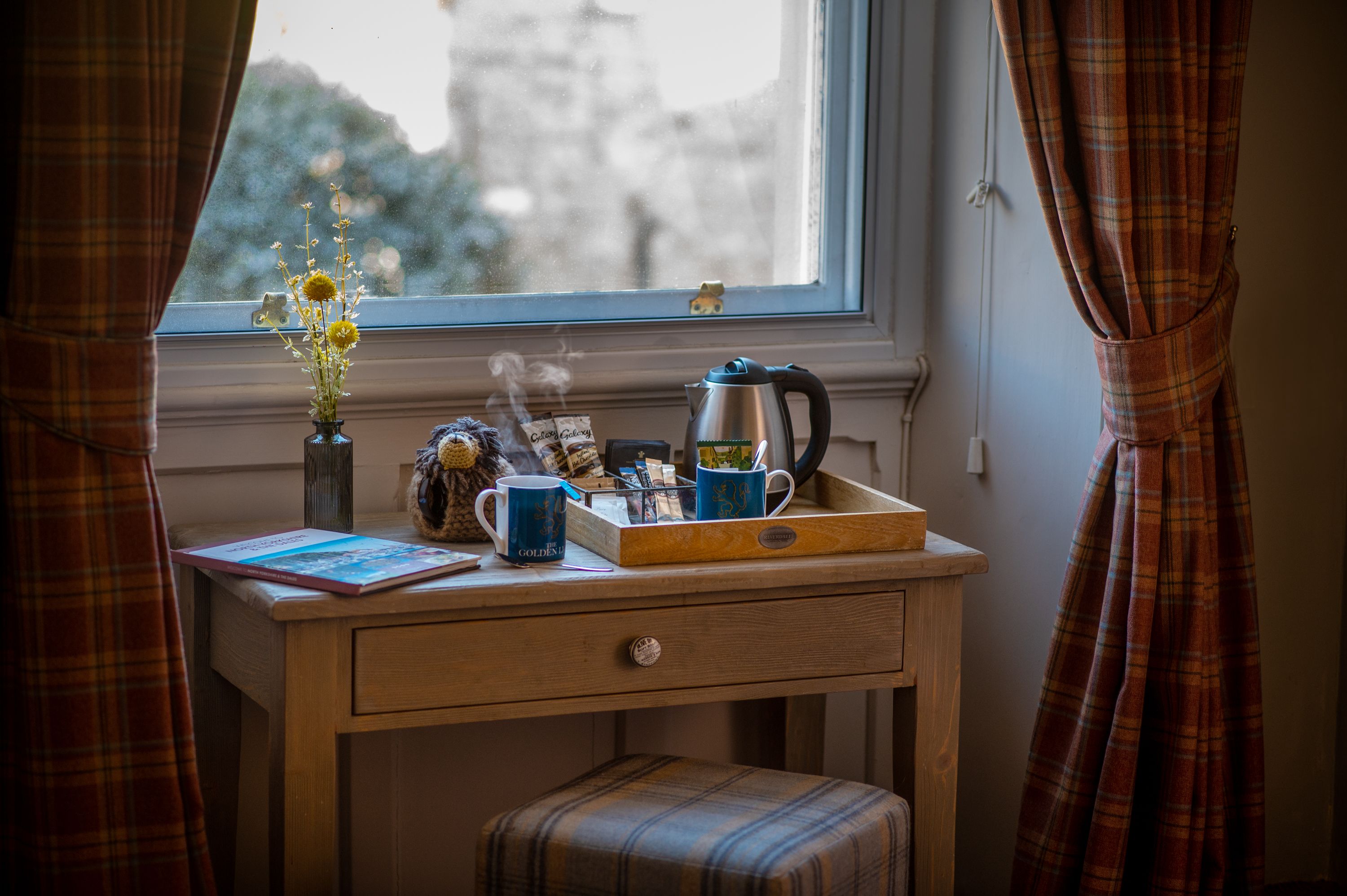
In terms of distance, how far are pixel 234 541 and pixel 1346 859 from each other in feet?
5.71

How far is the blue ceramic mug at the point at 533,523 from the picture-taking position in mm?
1410

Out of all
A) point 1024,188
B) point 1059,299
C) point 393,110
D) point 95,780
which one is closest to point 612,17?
point 393,110

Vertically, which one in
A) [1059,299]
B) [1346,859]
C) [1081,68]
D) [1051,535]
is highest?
[1081,68]

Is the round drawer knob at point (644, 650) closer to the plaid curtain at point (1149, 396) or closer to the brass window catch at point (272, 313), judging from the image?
the plaid curtain at point (1149, 396)

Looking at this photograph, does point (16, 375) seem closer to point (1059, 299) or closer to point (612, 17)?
point (612, 17)

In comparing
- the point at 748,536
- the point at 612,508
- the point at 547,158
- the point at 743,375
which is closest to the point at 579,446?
the point at 612,508

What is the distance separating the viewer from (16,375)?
4.07 ft

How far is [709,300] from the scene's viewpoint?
1.95 m

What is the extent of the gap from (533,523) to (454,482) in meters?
0.18

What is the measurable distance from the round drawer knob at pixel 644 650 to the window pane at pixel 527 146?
705 millimetres

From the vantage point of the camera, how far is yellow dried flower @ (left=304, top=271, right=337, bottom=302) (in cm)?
155

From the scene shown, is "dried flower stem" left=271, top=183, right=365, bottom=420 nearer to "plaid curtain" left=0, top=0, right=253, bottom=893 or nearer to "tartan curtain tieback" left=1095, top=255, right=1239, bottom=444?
"plaid curtain" left=0, top=0, right=253, bottom=893

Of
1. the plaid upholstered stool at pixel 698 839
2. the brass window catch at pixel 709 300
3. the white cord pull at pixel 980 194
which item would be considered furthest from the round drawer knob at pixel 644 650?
the white cord pull at pixel 980 194

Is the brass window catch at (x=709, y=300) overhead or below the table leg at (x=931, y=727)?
overhead
